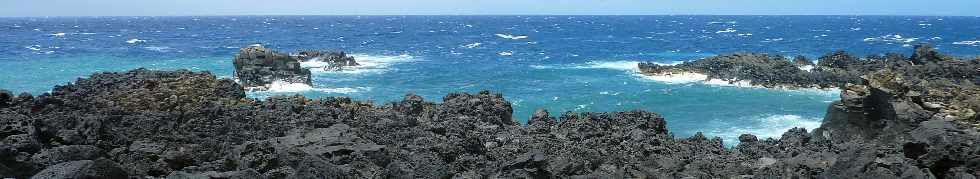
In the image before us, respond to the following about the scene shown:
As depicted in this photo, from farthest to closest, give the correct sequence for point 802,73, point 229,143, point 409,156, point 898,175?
point 802,73 < point 229,143 < point 409,156 < point 898,175

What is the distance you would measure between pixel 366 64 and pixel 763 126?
38.6 meters

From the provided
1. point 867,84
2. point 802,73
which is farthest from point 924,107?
point 802,73

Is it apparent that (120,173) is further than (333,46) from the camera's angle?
No

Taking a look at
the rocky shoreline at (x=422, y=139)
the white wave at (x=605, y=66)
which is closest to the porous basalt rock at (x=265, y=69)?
the rocky shoreline at (x=422, y=139)

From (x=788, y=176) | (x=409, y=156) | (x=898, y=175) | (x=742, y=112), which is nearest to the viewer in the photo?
(x=898, y=175)

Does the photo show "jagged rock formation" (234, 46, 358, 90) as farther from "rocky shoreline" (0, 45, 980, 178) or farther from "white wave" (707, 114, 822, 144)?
"white wave" (707, 114, 822, 144)

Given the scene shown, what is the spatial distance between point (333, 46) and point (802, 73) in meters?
59.6

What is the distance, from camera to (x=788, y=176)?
14.1m

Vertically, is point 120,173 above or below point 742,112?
above

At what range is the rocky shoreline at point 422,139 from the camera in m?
12.8

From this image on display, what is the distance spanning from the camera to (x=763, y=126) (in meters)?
32.4

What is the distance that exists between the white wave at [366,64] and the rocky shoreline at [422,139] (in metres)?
30.3

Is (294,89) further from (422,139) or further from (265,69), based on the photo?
(422,139)

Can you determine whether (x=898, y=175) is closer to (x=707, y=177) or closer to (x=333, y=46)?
(x=707, y=177)
